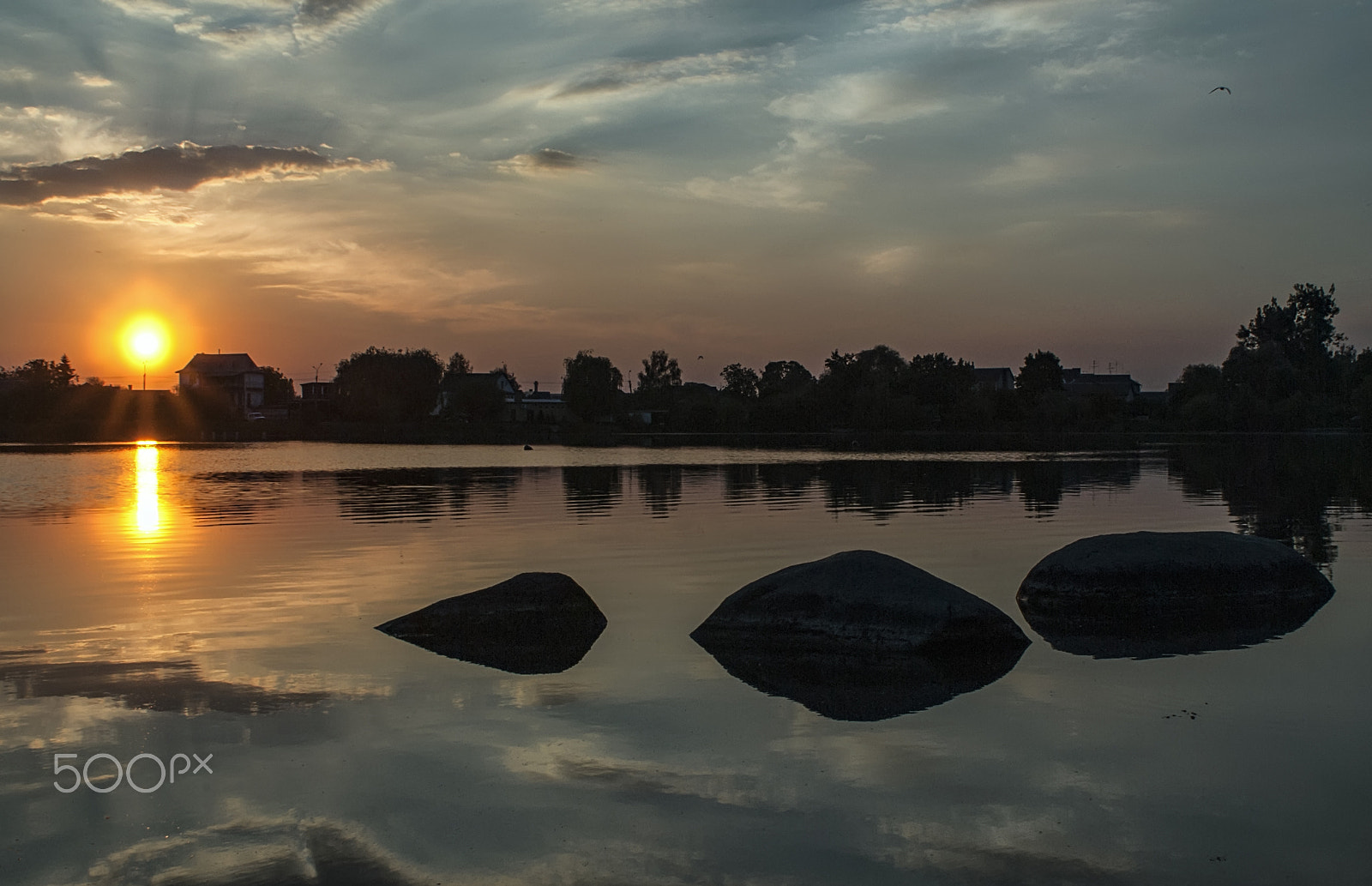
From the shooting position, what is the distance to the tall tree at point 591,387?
160375 millimetres

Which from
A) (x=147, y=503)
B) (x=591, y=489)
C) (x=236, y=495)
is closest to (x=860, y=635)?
(x=591, y=489)

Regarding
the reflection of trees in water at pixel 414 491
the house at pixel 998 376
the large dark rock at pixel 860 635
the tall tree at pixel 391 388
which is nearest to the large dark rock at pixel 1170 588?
the large dark rock at pixel 860 635

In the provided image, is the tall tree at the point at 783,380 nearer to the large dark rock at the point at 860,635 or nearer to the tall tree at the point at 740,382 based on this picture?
the tall tree at the point at 740,382

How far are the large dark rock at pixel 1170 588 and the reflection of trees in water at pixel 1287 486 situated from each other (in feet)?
14.6

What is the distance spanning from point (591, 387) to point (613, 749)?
15210 centimetres

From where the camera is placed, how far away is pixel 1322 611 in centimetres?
1475

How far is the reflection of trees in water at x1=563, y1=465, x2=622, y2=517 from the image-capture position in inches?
1257

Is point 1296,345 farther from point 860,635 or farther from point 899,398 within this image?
point 860,635

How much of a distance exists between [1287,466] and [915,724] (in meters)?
48.8

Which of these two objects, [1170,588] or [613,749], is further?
[1170,588]

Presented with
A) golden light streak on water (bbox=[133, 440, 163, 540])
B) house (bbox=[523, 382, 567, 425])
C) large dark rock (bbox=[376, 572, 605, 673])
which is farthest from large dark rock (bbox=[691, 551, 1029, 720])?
house (bbox=[523, 382, 567, 425])

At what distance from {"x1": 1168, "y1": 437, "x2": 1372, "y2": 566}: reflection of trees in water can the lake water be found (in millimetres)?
4110

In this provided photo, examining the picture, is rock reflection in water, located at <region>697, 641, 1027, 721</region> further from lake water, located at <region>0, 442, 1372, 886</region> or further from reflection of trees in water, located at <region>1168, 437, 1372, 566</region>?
reflection of trees in water, located at <region>1168, 437, 1372, 566</region>

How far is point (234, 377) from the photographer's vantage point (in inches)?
7229
